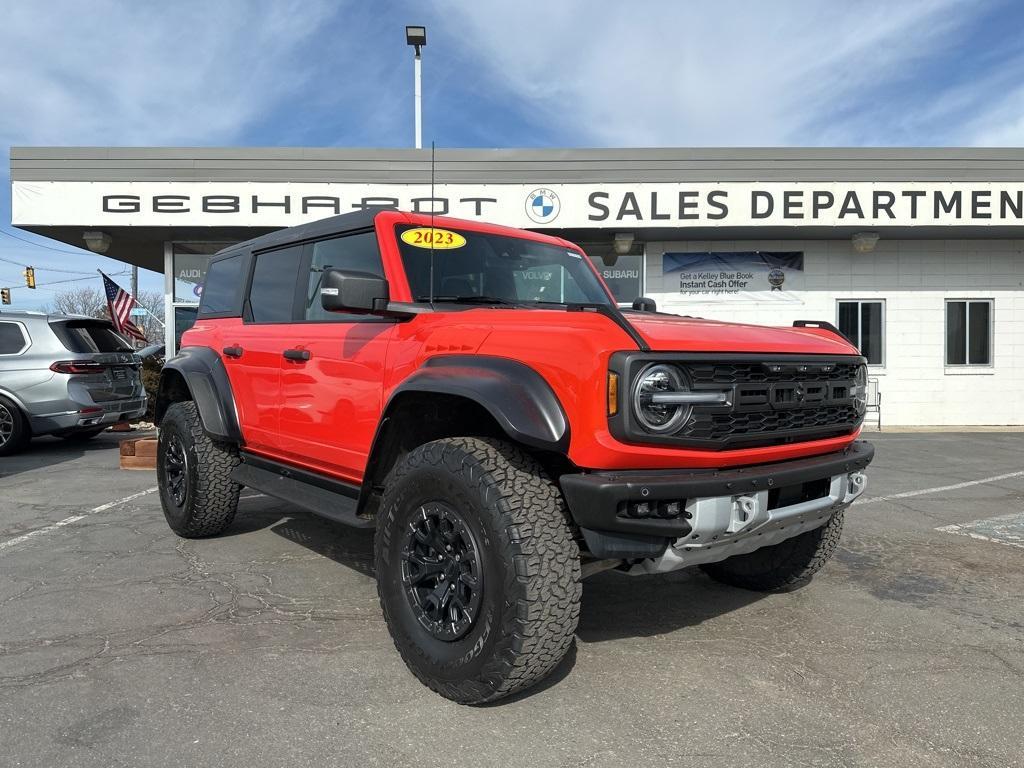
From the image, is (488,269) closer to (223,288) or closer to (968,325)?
(223,288)

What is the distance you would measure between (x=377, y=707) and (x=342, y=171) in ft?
34.6

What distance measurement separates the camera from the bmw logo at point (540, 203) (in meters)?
11.6

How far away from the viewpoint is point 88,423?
8867 mm

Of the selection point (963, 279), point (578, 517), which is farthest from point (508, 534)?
point (963, 279)

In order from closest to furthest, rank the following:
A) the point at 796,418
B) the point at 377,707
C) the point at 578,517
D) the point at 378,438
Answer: the point at 578,517 < the point at 377,707 < the point at 796,418 < the point at 378,438

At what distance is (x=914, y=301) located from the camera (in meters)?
13.0

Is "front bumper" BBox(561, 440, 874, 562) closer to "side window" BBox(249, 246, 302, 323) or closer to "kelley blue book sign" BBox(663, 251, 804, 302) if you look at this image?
"side window" BBox(249, 246, 302, 323)

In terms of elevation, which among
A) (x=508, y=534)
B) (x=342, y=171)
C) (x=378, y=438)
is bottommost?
(x=508, y=534)

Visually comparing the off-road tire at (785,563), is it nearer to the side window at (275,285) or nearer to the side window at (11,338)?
the side window at (275,285)

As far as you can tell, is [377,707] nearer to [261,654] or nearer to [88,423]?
[261,654]

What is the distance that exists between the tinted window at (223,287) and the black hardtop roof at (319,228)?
7.2 inches

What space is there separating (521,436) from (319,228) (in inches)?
85.2

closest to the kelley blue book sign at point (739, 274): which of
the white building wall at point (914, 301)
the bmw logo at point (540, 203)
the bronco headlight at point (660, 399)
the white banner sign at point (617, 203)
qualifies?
the white building wall at point (914, 301)

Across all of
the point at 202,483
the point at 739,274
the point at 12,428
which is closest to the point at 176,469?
the point at 202,483
